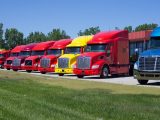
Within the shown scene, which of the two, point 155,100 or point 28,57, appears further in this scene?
point 28,57

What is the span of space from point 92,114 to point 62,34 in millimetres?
112970

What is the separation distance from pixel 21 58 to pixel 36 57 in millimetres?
4594

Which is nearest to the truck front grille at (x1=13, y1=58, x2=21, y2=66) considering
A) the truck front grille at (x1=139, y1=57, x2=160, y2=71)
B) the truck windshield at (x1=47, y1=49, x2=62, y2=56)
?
the truck windshield at (x1=47, y1=49, x2=62, y2=56)

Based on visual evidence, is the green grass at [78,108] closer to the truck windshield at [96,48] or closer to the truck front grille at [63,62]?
the truck windshield at [96,48]

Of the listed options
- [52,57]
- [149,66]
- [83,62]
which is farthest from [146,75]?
[52,57]

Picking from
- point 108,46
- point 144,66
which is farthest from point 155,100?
point 108,46

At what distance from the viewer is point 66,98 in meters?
14.6

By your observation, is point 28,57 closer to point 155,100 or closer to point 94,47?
point 94,47

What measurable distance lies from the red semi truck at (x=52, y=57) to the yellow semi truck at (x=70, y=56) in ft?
7.39

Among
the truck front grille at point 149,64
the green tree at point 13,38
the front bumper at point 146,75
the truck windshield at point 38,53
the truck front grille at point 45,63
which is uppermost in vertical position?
the green tree at point 13,38

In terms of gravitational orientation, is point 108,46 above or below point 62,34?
below

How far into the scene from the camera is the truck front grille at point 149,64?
886 inches

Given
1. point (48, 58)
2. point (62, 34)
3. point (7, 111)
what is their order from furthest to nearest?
point (62, 34) → point (48, 58) → point (7, 111)

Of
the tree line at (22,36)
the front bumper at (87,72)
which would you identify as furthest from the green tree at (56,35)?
the front bumper at (87,72)
